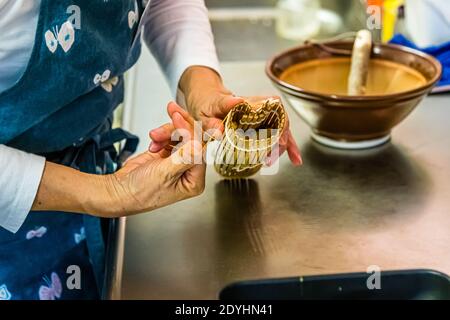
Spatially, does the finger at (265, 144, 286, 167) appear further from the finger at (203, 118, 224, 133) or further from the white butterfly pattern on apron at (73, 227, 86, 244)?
the white butterfly pattern on apron at (73, 227, 86, 244)

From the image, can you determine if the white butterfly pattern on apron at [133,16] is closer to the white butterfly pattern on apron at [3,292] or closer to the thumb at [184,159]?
the thumb at [184,159]

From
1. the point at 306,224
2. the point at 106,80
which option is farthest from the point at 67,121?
the point at 306,224

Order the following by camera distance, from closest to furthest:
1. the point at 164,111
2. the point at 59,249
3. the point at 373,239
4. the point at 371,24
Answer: the point at 373,239, the point at 59,249, the point at 164,111, the point at 371,24

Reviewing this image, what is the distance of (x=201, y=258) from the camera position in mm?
751

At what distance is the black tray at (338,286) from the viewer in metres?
0.71

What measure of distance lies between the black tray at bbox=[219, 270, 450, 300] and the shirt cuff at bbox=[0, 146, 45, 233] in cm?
22

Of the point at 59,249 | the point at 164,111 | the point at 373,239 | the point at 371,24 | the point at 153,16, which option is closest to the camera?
the point at 373,239

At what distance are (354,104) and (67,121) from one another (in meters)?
0.36

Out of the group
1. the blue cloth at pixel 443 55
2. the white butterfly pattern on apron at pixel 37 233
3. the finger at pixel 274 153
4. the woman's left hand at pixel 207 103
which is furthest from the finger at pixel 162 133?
the blue cloth at pixel 443 55

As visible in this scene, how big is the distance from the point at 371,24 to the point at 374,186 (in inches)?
19.5

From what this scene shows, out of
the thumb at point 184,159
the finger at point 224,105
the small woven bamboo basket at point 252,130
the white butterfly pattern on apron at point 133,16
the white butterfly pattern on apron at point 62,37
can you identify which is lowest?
the thumb at point 184,159
